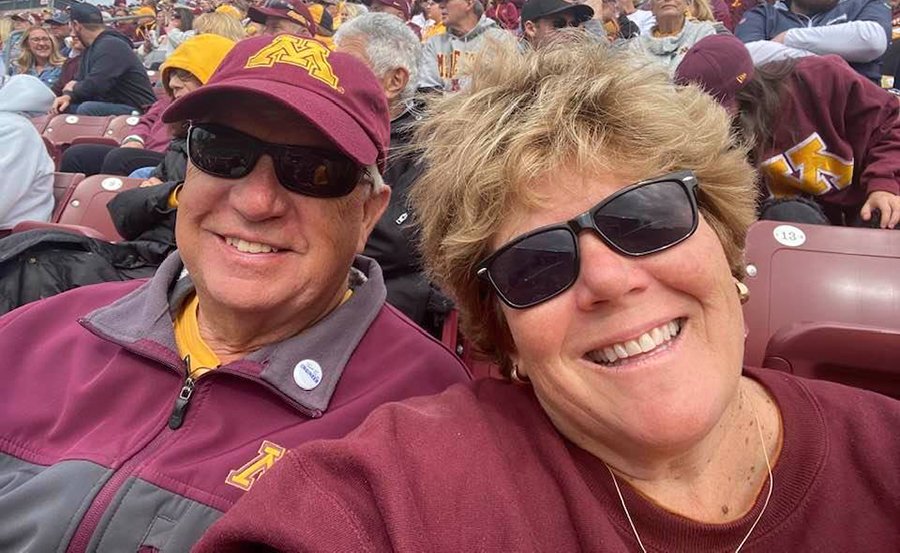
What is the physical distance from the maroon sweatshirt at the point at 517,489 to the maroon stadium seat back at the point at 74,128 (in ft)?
20.2

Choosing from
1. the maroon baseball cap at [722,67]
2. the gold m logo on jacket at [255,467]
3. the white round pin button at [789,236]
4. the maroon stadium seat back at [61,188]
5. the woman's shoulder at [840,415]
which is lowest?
the maroon stadium seat back at [61,188]

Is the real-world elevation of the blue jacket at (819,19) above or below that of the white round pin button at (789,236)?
below

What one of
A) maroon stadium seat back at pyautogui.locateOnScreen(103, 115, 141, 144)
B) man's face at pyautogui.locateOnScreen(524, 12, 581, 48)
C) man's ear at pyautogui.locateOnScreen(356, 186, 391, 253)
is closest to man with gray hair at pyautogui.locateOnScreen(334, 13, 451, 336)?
man's ear at pyautogui.locateOnScreen(356, 186, 391, 253)

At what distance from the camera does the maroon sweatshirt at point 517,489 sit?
95 cm

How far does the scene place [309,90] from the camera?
4.84ft

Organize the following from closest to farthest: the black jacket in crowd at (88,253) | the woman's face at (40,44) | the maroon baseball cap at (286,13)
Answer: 1. the black jacket in crowd at (88,253)
2. the maroon baseball cap at (286,13)
3. the woman's face at (40,44)

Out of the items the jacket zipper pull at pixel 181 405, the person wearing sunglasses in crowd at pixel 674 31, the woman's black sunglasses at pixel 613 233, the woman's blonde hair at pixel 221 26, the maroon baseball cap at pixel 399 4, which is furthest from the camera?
the maroon baseball cap at pixel 399 4

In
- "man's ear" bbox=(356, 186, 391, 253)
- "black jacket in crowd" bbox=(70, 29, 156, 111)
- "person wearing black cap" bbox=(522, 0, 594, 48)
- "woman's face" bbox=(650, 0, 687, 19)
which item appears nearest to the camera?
"man's ear" bbox=(356, 186, 391, 253)

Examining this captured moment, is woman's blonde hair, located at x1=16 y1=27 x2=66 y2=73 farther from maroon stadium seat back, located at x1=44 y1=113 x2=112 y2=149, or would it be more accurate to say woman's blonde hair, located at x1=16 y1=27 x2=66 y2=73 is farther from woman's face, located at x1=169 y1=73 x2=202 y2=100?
woman's face, located at x1=169 y1=73 x2=202 y2=100

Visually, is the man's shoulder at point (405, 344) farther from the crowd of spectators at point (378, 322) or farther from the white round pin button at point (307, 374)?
the white round pin button at point (307, 374)

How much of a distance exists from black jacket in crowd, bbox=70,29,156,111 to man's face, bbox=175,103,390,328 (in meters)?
6.42

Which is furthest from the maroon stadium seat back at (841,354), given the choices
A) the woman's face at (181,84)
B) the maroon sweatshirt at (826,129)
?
the woman's face at (181,84)

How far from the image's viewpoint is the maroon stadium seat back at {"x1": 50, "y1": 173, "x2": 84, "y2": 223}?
147 inches

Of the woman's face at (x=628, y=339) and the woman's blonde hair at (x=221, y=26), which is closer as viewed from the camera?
the woman's face at (x=628, y=339)
